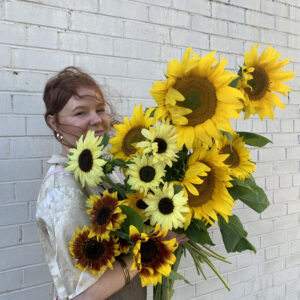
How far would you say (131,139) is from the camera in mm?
903

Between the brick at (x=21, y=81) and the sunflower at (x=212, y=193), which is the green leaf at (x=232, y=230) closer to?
the sunflower at (x=212, y=193)

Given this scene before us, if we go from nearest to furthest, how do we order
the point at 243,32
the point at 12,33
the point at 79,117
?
the point at 79,117, the point at 12,33, the point at 243,32

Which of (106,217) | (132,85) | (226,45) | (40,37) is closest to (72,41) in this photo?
(40,37)

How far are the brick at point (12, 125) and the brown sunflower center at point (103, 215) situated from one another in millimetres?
875

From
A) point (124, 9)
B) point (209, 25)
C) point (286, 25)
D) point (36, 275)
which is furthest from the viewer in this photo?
point (286, 25)

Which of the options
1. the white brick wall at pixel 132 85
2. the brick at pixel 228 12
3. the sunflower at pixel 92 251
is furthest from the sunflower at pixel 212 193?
the brick at pixel 228 12

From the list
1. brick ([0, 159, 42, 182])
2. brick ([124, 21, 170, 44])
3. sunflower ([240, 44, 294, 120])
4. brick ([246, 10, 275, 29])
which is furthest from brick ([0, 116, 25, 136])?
brick ([246, 10, 275, 29])

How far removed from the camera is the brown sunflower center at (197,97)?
73 cm

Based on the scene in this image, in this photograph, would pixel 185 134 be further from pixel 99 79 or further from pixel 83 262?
pixel 99 79

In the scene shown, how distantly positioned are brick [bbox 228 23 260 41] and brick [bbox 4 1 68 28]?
1.06m

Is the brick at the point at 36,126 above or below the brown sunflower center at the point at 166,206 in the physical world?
above

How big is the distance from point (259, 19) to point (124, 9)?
1.01 m

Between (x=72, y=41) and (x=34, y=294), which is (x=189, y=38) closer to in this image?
(x=72, y=41)

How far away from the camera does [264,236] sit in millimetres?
2375
